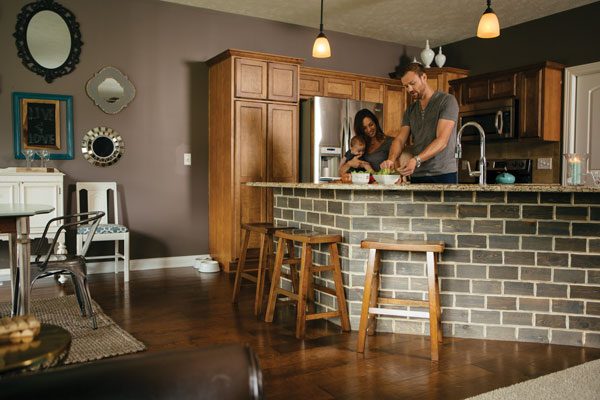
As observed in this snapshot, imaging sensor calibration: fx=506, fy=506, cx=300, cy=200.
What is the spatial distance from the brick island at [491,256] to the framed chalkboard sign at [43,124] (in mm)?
2997

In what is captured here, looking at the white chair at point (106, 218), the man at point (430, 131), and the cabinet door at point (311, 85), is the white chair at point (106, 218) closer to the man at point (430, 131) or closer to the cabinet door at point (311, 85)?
the cabinet door at point (311, 85)

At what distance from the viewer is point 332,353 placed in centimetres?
272

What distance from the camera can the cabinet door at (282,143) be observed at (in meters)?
5.26

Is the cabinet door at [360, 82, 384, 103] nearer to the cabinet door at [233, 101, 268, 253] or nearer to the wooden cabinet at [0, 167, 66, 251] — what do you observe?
the cabinet door at [233, 101, 268, 253]

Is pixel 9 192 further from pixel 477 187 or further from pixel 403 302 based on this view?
pixel 477 187

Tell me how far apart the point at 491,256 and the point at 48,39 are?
432cm

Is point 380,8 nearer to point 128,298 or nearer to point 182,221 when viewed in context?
point 182,221

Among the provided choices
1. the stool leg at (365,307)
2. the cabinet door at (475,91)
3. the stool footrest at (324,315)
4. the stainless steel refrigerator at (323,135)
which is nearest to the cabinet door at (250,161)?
the stainless steel refrigerator at (323,135)

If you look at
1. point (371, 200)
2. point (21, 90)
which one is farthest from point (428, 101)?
point (21, 90)

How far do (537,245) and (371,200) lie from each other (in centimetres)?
98

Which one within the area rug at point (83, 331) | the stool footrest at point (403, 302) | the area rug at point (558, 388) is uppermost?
the stool footrest at point (403, 302)

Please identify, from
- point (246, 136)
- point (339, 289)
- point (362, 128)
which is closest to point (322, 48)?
point (362, 128)

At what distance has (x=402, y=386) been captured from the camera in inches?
89.8

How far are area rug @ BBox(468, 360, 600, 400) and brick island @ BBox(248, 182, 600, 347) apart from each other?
0.48 metres
